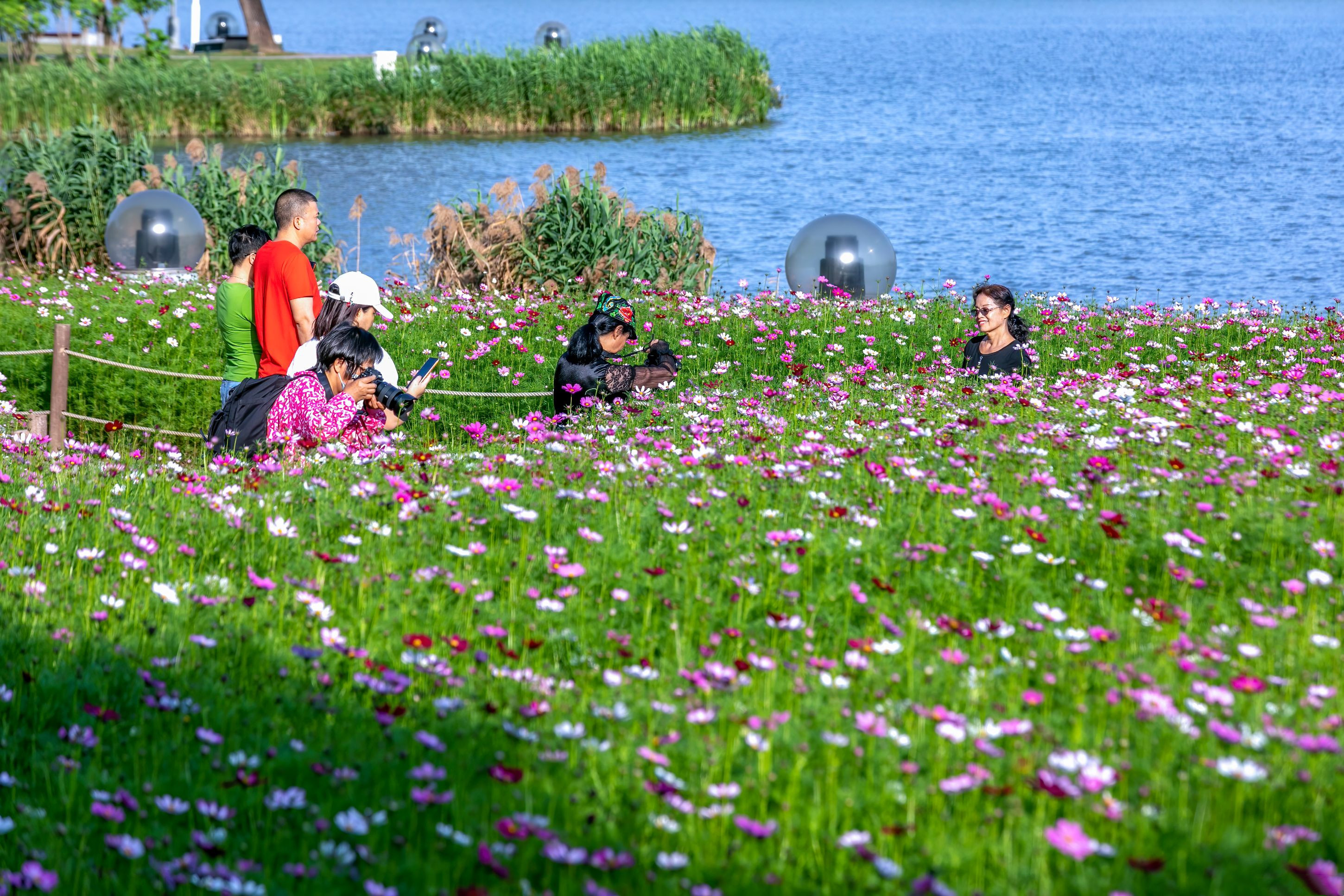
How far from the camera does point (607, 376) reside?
921 centimetres

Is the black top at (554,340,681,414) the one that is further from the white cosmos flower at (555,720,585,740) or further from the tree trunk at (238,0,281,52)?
the tree trunk at (238,0,281,52)

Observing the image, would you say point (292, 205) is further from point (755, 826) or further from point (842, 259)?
point (842, 259)

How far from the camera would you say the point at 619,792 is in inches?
155

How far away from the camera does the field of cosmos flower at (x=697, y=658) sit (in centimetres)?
363

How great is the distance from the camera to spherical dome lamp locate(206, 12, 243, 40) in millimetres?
66500

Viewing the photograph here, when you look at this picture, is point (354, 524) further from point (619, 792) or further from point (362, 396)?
point (619, 792)

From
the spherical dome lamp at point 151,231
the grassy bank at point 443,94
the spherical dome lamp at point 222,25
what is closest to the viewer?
the spherical dome lamp at point 151,231

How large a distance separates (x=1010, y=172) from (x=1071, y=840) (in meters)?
35.8

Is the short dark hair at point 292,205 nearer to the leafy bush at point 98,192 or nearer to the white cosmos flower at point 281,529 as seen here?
the white cosmos flower at point 281,529

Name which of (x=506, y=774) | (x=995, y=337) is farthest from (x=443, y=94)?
(x=506, y=774)

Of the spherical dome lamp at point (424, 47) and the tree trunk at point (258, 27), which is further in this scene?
the tree trunk at point (258, 27)

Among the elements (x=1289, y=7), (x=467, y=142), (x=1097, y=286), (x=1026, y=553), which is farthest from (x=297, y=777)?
(x=1289, y=7)

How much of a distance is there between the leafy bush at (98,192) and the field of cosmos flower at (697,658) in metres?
9.29

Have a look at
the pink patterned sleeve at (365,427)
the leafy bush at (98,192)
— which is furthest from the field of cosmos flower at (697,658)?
the leafy bush at (98,192)
